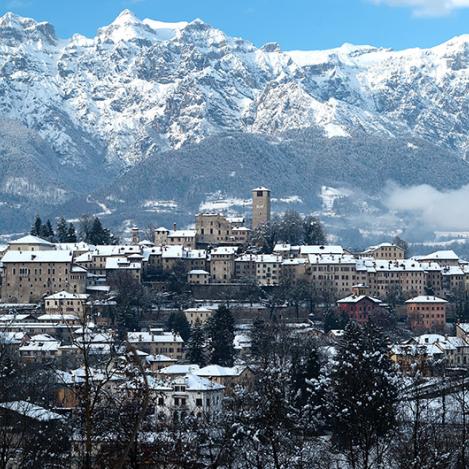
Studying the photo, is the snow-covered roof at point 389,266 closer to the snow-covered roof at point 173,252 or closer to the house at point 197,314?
the snow-covered roof at point 173,252

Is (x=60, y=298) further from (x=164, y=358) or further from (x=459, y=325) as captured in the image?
(x=459, y=325)

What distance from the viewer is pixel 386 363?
6575cm

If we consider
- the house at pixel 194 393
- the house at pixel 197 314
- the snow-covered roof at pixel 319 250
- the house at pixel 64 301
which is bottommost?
the house at pixel 194 393

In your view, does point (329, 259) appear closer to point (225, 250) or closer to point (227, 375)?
point (225, 250)

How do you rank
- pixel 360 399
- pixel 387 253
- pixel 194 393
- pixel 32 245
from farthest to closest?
pixel 387 253
pixel 32 245
pixel 194 393
pixel 360 399

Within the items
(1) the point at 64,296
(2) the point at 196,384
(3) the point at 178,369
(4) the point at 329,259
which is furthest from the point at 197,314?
(2) the point at 196,384

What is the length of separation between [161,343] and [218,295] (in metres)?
20.5

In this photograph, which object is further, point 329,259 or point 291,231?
point 291,231

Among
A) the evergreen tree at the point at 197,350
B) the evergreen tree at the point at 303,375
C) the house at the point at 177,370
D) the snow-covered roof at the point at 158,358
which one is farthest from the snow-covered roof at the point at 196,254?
the evergreen tree at the point at 303,375

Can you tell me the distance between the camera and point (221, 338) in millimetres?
97250

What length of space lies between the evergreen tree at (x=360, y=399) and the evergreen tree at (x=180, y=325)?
42.3 m

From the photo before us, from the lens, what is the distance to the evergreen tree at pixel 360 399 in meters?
48.6

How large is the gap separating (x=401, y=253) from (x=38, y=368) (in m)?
73.4

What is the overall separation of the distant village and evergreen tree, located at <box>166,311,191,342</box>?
15 cm
